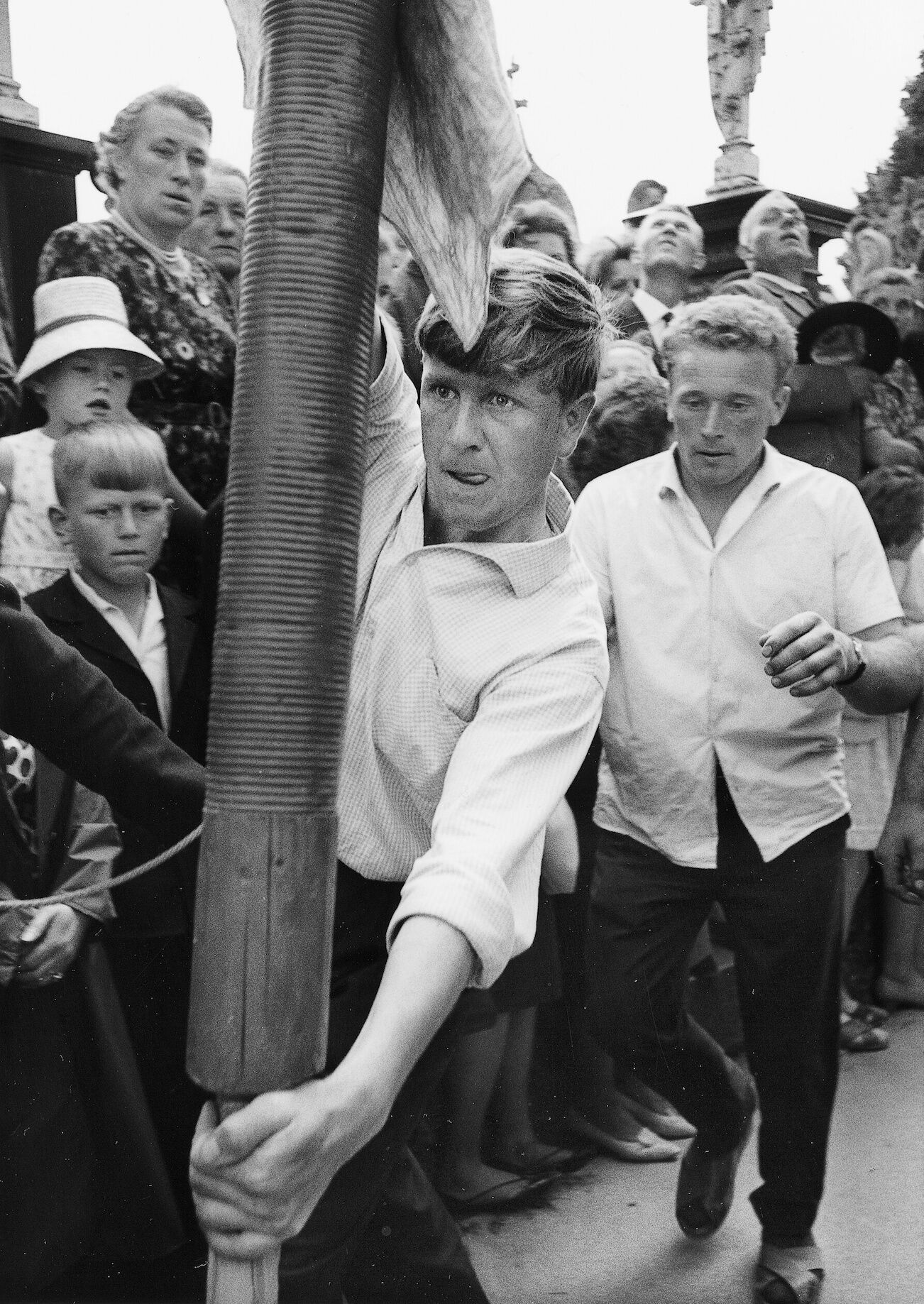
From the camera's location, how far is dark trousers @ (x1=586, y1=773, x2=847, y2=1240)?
10.2 ft

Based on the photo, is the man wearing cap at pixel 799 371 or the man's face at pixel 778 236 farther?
the man's face at pixel 778 236

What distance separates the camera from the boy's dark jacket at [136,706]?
102 inches

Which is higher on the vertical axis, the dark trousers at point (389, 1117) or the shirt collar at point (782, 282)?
the shirt collar at point (782, 282)

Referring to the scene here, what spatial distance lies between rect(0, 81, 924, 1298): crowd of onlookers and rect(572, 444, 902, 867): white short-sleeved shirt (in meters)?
0.25

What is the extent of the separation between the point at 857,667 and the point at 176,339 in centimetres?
145

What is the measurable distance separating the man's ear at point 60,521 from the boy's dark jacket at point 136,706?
0.09 metres

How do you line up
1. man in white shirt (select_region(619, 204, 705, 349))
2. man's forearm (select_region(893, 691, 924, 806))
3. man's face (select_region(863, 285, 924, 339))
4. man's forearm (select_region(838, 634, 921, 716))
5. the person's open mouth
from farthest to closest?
1. man's face (select_region(863, 285, 924, 339))
2. man in white shirt (select_region(619, 204, 705, 349))
3. man's forearm (select_region(893, 691, 924, 806))
4. man's forearm (select_region(838, 634, 921, 716))
5. the person's open mouth

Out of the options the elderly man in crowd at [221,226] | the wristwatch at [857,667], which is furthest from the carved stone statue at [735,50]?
the wristwatch at [857,667]

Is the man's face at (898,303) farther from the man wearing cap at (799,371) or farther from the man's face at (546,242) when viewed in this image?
the man's face at (546,242)

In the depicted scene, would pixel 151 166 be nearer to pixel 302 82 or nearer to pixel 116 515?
pixel 116 515

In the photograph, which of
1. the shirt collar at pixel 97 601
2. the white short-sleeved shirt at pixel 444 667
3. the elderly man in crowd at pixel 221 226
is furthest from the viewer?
the elderly man in crowd at pixel 221 226

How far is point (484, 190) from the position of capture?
1548 mm

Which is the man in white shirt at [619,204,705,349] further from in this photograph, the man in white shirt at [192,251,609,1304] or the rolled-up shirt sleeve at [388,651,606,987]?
the rolled-up shirt sleeve at [388,651,606,987]

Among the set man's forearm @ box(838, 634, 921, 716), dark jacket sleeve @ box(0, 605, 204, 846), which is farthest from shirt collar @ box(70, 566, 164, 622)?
man's forearm @ box(838, 634, 921, 716)
